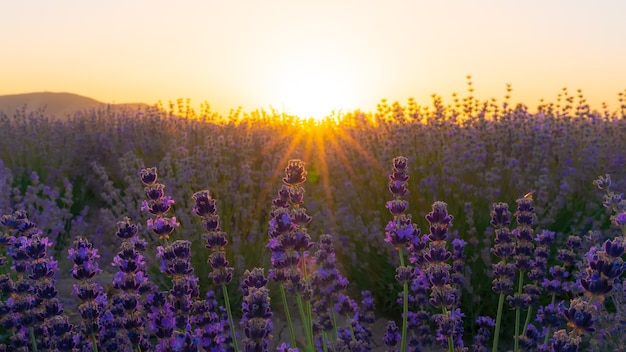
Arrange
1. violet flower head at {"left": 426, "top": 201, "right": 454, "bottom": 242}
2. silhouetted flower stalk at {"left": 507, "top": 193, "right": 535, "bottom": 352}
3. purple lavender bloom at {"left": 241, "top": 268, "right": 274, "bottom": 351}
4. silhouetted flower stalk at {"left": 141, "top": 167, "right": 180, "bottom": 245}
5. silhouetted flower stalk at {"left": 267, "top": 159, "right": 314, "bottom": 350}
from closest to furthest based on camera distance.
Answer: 1. purple lavender bloom at {"left": 241, "top": 268, "right": 274, "bottom": 351}
2. silhouetted flower stalk at {"left": 267, "top": 159, "right": 314, "bottom": 350}
3. violet flower head at {"left": 426, "top": 201, "right": 454, "bottom": 242}
4. silhouetted flower stalk at {"left": 141, "top": 167, "right": 180, "bottom": 245}
5. silhouetted flower stalk at {"left": 507, "top": 193, "right": 535, "bottom": 352}

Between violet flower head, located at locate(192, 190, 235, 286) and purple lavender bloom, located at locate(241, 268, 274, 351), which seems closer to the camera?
purple lavender bloom, located at locate(241, 268, 274, 351)

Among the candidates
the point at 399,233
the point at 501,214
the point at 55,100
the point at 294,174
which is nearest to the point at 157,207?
the point at 294,174

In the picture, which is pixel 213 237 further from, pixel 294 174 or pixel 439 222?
pixel 439 222

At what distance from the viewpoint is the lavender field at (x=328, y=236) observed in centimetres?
216

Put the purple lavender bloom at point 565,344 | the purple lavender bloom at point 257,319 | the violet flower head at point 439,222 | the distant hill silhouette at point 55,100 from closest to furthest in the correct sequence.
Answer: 1. the purple lavender bloom at point 565,344
2. the purple lavender bloom at point 257,319
3. the violet flower head at point 439,222
4. the distant hill silhouette at point 55,100

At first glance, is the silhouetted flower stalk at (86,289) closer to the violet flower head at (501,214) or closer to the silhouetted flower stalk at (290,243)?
the silhouetted flower stalk at (290,243)

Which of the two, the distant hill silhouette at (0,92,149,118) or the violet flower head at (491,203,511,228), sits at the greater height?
the distant hill silhouette at (0,92,149,118)

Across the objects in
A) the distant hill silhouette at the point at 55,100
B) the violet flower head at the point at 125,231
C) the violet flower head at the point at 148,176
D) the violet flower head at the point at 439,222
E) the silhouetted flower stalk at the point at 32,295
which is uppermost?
the distant hill silhouette at the point at 55,100

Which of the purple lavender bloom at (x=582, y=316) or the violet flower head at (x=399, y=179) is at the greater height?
the violet flower head at (x=399, y=179)

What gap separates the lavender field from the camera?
7.09 feet

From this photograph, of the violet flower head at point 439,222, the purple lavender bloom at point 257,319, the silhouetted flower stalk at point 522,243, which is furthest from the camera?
the silhouetted flower stalk at point 522,243

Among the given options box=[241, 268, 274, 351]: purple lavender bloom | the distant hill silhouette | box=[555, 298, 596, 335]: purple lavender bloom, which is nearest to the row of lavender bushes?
box=[241, 268, 274, 351]: purple lavender bloom

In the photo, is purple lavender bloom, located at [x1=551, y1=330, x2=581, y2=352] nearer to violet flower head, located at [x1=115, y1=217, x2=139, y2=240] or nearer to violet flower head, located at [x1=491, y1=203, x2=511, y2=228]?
violet flower head, located at [x1=491, y1=203, x2=511, y2=228]

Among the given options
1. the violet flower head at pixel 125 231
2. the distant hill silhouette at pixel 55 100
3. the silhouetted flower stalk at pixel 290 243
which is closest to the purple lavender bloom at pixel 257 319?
the silhouetted flower stalk at pixel 290 243
